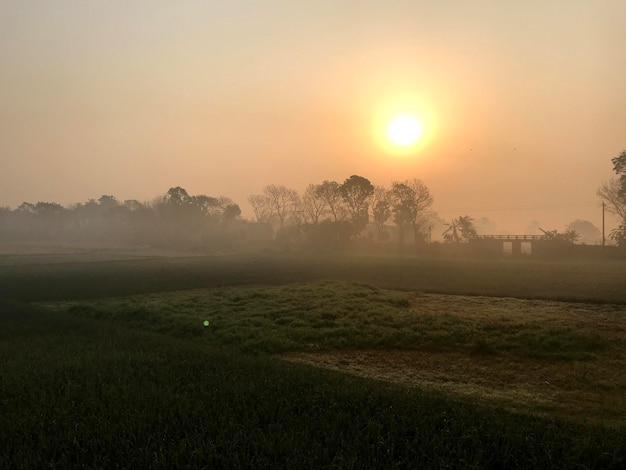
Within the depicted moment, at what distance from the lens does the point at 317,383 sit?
1097 centimetres

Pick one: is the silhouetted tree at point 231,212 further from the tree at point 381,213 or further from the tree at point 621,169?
the tree at point 621,169

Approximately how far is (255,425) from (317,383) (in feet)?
9.71

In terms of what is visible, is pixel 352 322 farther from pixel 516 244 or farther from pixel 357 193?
pixel 357 193

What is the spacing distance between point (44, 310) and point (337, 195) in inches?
3775

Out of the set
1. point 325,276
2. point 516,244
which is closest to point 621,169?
point 516,244

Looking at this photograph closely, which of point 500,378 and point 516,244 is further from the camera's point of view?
point 516,244

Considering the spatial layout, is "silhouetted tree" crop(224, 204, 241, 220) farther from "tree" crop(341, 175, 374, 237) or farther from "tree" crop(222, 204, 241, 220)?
"tree" crop(341, 175, 374, 237)

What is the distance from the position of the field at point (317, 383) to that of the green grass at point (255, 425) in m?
0.04

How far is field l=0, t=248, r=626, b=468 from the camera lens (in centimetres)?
728

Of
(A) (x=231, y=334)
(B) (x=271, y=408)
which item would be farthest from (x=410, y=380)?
(A) (x=231, y=334)

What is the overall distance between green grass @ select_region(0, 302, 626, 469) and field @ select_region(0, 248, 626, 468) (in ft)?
0.13

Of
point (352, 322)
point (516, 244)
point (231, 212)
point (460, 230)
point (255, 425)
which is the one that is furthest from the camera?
point (231, 212)

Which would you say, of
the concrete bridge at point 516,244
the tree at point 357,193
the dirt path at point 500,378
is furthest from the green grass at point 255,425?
the tree at point 357,193

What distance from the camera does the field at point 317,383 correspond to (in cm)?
728
